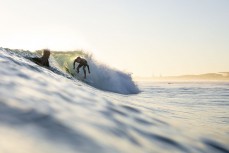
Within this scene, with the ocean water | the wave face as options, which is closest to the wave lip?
the wave face

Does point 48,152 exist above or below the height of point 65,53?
below

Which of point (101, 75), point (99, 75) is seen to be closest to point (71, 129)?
point (99, 75)

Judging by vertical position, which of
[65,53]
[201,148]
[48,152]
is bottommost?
[201,148]

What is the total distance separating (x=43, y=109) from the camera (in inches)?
155

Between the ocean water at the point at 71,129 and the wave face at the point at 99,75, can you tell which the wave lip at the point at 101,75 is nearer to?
the wave face at the point at 99,75

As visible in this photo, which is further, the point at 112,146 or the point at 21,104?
the point at 21,104

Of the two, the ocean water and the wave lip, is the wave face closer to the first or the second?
the wave lip

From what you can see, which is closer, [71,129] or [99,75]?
[71,129]

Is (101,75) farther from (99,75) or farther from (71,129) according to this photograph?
(71,129)

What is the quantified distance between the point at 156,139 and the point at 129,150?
0.95 meters

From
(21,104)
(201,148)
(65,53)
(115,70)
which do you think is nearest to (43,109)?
(21,104)

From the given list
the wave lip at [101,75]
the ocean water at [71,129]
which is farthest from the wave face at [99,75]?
the ocean water at [71,129]

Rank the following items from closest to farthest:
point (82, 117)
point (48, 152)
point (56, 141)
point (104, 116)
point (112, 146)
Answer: point (48, 152)
point (56, 141)
point (112, 146)
point (82, 117)
point (104, 116)

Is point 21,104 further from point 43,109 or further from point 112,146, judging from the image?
point 112,146
